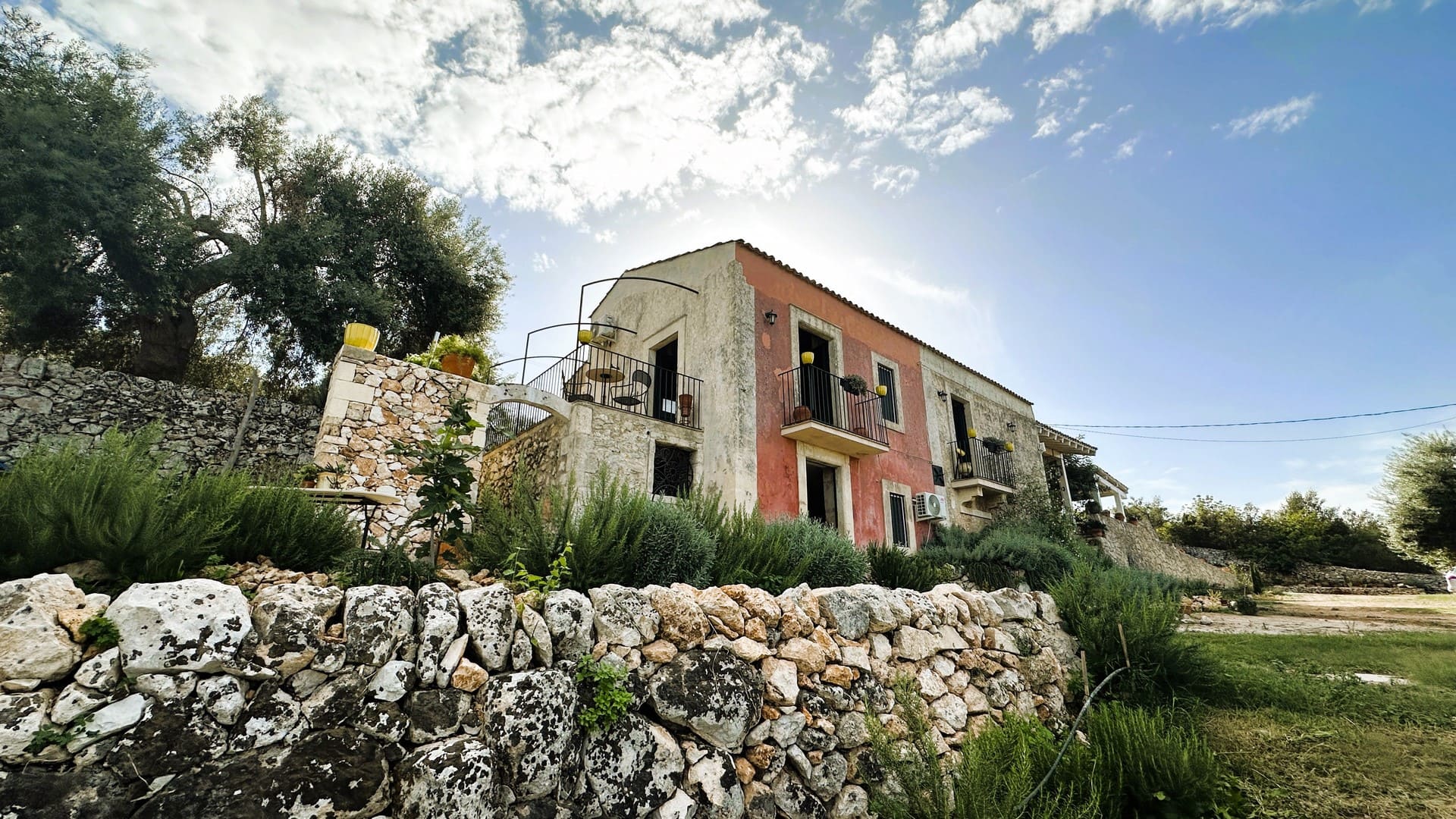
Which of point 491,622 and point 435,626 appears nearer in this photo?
point 435,626

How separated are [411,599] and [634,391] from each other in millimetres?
8020

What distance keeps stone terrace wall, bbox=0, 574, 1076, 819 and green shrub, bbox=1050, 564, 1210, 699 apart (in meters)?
1.88

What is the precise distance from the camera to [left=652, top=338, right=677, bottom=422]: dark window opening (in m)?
9.91

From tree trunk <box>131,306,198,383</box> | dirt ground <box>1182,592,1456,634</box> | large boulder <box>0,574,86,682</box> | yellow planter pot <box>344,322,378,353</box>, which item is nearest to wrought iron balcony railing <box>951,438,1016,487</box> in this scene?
dirt ground <box>1182,592,1456,634</box>

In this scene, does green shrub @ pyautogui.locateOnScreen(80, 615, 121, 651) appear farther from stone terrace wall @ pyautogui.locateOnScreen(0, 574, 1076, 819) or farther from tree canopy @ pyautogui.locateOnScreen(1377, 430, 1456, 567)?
tree canopy @ pyautogui.locateOnScreen(1377, 430, 1456, 567)

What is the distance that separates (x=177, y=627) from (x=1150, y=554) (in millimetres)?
21515

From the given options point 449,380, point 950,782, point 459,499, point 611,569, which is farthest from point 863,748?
point 449,380

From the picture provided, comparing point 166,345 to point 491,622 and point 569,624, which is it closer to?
point 491,622

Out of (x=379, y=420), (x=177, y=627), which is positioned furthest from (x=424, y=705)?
(x=379, y=420)

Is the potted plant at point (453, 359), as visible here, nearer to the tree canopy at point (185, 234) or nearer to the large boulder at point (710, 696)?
the tree canopy at point (185, 234)

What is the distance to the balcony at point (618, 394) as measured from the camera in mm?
9484

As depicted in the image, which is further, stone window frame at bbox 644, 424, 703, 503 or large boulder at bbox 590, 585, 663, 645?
stone window frame at bbox 644, 424, 703, 503

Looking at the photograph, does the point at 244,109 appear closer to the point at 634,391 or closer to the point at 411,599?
the point at 634,391

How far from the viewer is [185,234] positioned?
9695 millimetres
